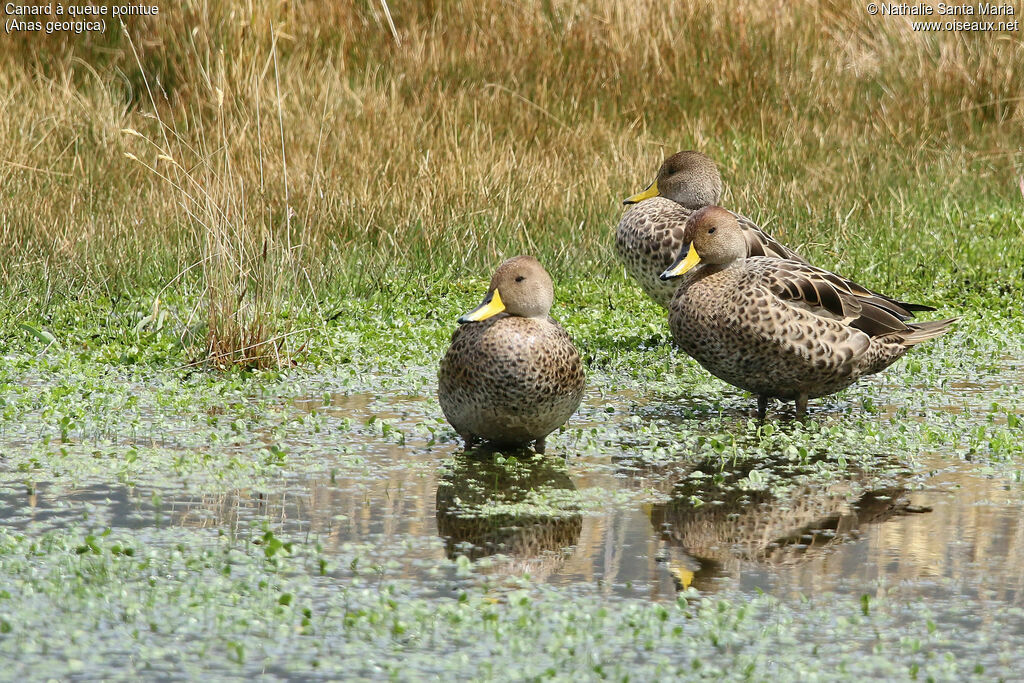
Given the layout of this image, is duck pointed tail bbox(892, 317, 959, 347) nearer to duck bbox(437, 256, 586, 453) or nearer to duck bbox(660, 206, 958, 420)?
duck bbox(660, 206, 958, 420)

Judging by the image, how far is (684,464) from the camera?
5805 mm

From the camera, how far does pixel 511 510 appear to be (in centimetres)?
509

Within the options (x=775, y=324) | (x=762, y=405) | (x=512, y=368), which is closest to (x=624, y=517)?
(x=512, y=368)

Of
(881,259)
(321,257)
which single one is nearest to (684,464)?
(321,257)

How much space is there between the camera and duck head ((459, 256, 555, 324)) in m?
5.70

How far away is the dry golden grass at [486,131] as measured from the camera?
9.54m

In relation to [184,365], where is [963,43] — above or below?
above

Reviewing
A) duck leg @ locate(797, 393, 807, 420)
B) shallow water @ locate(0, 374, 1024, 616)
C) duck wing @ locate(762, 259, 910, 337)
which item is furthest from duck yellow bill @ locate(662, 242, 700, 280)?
shallow water @ locate(0, 374, 1024, 616)

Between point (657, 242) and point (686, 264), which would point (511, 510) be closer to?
point (686, 264)

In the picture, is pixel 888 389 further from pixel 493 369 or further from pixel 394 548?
pixel 394 548

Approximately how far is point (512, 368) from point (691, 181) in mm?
3870

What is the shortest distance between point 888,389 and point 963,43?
7.16m

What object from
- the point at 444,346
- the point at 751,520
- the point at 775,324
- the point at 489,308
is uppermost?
the point at 489,308

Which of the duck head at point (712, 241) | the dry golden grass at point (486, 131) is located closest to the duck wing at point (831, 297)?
the duck head at point (712, 241)
